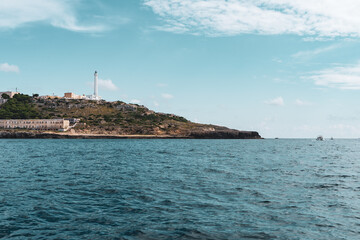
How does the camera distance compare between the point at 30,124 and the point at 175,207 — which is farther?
the point at 30,124

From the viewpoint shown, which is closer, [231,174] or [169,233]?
[169,233]

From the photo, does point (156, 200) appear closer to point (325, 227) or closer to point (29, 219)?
point (29, 219)

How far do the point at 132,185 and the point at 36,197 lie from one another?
8092 millimetres

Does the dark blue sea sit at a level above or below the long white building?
below

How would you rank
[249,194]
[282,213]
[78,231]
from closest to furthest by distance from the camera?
[78,231]
[282,213]
[249,194]

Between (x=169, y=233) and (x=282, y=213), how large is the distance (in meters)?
7.98

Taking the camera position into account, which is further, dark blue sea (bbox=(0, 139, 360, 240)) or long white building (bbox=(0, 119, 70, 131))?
long white building (bbox=(0, 119, 70, 131))

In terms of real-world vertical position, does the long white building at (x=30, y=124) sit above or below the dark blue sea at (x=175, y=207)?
above

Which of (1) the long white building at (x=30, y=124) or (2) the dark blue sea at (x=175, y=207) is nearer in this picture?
(2) the dark blue sea at (x=175, y=207)

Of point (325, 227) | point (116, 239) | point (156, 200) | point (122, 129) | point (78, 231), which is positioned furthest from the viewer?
point (122, 129)

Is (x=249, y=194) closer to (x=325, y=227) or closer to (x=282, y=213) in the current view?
(x=282, y=213)

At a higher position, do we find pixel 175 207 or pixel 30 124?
pixel 30 124

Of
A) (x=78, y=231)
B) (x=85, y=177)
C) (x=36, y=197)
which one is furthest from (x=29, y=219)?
(x=85, y=177)

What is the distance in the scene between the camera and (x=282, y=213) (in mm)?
16688
